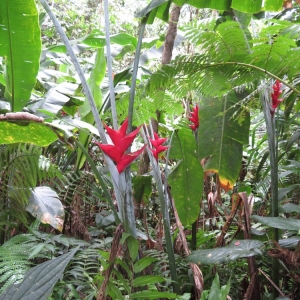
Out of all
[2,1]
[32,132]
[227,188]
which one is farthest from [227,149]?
[2,1]

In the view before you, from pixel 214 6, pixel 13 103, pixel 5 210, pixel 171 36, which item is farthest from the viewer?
pixel 171 36

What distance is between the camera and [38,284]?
59cm

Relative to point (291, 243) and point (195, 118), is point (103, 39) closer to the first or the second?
point (195, 118)

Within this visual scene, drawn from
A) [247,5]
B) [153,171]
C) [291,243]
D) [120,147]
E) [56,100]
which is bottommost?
[291,243]

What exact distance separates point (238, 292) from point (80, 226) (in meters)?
0.68

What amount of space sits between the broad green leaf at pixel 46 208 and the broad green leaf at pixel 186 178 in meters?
0.50

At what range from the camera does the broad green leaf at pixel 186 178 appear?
141 cm

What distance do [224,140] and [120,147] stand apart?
0.76 metres

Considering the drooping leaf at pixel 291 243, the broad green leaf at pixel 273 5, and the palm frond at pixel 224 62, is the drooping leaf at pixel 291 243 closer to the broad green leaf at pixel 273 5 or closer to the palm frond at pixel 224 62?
the palm frond at pixel 224 62

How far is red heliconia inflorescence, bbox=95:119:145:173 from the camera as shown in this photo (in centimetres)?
91

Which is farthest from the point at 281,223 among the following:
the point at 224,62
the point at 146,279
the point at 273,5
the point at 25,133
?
the point at 273,5

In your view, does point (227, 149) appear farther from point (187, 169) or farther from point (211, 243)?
point (211, 243)

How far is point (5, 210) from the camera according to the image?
1207mm

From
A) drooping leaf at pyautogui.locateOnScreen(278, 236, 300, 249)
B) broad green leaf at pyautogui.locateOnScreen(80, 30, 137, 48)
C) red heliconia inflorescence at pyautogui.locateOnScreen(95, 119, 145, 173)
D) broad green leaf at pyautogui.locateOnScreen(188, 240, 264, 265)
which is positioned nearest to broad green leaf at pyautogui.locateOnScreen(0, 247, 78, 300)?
red heliconia inflorescence at pyautogui.locateOnScreen(95, 119, 145, 173)
